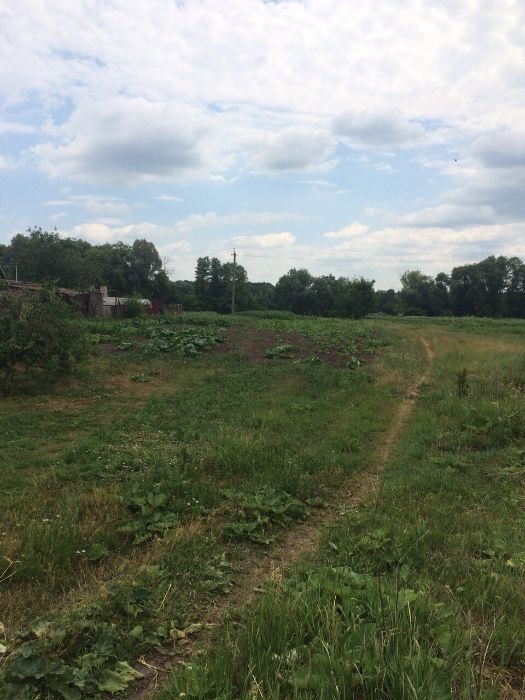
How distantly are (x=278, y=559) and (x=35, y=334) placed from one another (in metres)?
10.5

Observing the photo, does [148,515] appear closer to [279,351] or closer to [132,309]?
[279,351]

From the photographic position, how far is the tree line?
67550 millimetres

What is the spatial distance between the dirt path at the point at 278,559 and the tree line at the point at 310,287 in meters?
52.5

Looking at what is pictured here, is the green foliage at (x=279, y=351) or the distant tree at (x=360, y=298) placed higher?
the distant tree at (x=360, y=298)

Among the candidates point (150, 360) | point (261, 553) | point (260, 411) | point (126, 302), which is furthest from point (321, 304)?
point (261, 553)

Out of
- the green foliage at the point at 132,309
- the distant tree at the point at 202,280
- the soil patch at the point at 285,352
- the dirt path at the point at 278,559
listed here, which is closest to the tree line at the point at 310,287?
the distant tree at the point at 202,280

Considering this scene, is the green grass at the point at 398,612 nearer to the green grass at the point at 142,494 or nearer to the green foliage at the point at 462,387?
the green grass at the point at 142,494

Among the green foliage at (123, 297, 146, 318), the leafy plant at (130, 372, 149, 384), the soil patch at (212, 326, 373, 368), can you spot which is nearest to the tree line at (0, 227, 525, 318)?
the green foliage at (123, 297, 146, 318)

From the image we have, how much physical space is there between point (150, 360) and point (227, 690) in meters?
16.3

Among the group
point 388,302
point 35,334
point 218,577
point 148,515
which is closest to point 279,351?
point 35,334

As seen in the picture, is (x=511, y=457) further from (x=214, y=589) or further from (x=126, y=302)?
(x=126, y=302)

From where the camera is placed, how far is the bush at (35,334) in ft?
42.7

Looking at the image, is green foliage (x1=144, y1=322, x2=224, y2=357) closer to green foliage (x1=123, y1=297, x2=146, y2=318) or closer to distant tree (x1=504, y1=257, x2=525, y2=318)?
green foliage (x1=123, y1=297, x2=146, y2=318)

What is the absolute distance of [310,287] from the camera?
89.1 m
